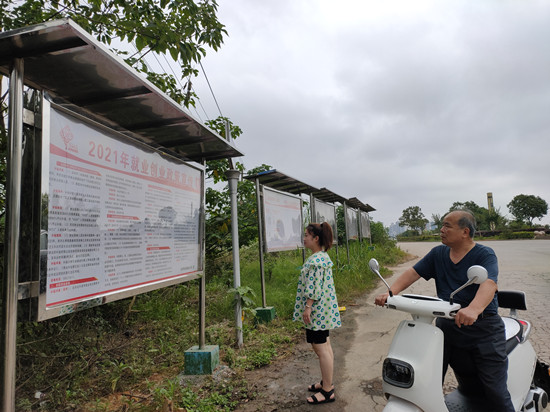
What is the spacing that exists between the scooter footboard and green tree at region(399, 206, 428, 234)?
55618 millimetres

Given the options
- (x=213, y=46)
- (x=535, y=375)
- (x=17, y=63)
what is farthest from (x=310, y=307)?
(x=213, y=46)

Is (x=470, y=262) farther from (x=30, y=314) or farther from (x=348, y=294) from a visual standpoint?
(x=348, y=294)

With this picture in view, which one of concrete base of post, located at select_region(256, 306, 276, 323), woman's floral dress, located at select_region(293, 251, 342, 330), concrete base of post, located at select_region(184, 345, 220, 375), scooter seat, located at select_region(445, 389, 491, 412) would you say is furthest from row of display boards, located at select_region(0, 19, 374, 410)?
scooter seat, located at select_region(445, 389, 491, 412)

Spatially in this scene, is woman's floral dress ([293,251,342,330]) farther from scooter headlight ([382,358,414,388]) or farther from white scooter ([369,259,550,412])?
scooter headlight ([382,358,414,388])

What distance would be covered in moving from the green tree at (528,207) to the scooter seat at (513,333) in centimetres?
5034

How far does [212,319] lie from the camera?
498 cm

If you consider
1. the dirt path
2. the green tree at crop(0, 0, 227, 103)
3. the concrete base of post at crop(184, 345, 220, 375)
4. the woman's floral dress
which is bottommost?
the dirt path

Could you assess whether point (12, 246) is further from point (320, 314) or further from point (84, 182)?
point (320, 314)

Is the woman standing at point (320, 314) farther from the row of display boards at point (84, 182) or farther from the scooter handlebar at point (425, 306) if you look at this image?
the row of display boards at point (84, 182)

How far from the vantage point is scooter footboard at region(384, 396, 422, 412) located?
172cm

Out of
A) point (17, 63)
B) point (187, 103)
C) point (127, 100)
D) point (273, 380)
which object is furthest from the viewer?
point (187, 103)

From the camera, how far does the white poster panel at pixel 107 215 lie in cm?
184

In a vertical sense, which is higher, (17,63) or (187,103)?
(187,103)

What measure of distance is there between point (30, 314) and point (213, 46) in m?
3.31
